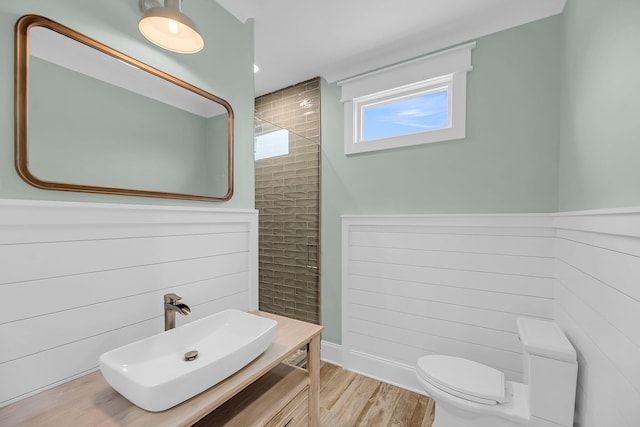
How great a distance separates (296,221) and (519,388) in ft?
6.11

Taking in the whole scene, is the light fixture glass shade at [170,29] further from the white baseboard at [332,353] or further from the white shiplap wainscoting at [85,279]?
the white baseboard at [332,353]

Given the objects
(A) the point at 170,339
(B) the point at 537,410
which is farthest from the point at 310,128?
(B) the point at 537,410

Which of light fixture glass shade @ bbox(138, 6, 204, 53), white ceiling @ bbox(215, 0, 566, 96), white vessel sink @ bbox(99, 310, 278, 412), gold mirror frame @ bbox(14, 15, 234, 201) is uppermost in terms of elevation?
white ceiling @ bbox(215, 0, 566, 96)

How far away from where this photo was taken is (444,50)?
189 cm

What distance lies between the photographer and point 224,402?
104 cm

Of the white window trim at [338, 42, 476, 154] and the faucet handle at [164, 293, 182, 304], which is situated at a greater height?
the white window trim at [338, 42, 476, 154]

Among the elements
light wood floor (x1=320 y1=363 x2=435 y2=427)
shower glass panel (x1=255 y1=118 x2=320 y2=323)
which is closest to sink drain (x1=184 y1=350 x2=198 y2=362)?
light wood floor (x1=320 y1=363 x2=435 y2=427)

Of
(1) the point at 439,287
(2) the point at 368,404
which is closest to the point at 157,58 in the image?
(1) the point at 439,287

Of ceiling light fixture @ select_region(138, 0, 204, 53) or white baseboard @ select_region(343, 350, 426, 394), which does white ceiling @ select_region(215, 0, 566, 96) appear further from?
white baseboard @ select_region(343, 350, 426, 394)

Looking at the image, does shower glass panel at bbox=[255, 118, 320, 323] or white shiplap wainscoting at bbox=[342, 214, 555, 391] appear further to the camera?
shower glass panel at bbox=[255, 118, 320, 323]

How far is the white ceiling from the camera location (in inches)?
63.7

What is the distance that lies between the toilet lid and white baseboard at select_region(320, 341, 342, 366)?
950 millimetres

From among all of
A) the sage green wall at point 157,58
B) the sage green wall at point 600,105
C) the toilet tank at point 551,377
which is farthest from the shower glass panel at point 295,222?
the sage green wall at point 600,105

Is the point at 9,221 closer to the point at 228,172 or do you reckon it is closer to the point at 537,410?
the point at 228,172
